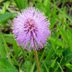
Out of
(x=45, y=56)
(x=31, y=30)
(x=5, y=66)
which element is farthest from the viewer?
(x=45, y=56)

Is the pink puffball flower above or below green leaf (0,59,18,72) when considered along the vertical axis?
above

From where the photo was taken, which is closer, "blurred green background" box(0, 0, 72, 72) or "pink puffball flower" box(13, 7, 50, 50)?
"pink puffball flower" box(13, 7, 50, 50)

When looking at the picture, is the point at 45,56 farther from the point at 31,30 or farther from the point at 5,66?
the point at 31,30

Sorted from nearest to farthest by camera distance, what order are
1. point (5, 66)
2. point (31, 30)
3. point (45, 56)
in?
point (31, 30), point (5, 66), point (45, 56)

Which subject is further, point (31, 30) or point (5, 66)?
point (5, 66)

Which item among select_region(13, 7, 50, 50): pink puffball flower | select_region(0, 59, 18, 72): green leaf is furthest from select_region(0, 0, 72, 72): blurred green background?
select_region(13, 7, 50, 50): pink puffball flower

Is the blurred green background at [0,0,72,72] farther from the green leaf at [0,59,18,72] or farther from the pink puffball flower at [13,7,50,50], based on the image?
the pink puffball flower at [13,7,50,50]

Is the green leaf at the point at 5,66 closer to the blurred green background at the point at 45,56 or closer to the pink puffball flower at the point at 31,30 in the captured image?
the blurred green background at the point at 45,56

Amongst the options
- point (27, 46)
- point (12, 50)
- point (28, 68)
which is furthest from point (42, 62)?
point (27, 46)

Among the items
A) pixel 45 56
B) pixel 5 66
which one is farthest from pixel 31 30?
pixel 45 56

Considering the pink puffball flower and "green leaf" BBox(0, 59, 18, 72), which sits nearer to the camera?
the pink puffball flower

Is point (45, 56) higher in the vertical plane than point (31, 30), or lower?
lower


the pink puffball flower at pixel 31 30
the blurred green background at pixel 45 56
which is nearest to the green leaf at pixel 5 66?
the blurred green background at pixel 45 56
